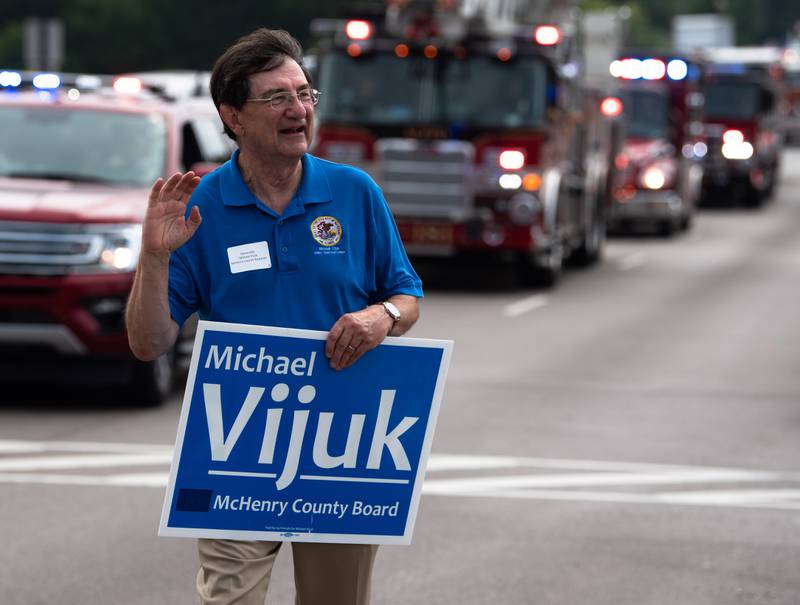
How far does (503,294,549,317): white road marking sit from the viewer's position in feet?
63.3

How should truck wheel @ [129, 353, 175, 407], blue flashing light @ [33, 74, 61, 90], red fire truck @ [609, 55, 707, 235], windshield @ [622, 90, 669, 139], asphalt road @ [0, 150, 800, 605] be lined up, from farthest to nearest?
windshield @ [622, 90, 669, 139]
red fire truck @ [609, 55, 707, 235]
blue flashing light @ [33, 74, 61, 90]
truck wheel @ [129, 353, 175, 407]
asphalt road @ [0, 150, 800, 605]

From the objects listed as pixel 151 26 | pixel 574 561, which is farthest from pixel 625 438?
pixel 151 26

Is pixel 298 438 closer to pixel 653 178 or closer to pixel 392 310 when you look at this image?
pixel 392 310

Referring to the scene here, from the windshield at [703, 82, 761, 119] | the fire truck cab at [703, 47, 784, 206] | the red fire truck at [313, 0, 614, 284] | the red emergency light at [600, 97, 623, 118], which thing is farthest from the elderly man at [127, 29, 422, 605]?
the windshield at [703, 82, 761, 119]

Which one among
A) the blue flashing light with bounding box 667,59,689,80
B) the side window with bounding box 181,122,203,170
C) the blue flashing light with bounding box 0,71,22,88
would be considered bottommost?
the blue flashing light with bounding box 667,59,689,80

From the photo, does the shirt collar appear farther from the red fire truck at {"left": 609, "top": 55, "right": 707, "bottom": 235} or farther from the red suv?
the red fire truck at {"left": 609, "top": 55, "right": 707, "bottom": 235}

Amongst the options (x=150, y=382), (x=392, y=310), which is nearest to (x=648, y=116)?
(x=150, y=382)

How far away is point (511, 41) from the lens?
67.7ft

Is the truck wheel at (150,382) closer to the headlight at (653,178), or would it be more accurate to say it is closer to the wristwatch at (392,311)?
the wristwatch at (392,311)

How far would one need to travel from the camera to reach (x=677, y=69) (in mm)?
34375

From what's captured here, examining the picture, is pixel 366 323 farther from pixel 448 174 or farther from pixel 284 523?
pixel 448 174

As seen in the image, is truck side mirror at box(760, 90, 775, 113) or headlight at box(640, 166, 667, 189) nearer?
headlight at box(640, 166, 667, 189)

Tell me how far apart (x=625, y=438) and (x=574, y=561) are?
11.7 ft

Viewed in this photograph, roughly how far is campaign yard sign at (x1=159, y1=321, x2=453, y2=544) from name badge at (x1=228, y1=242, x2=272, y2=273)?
0.14 m
